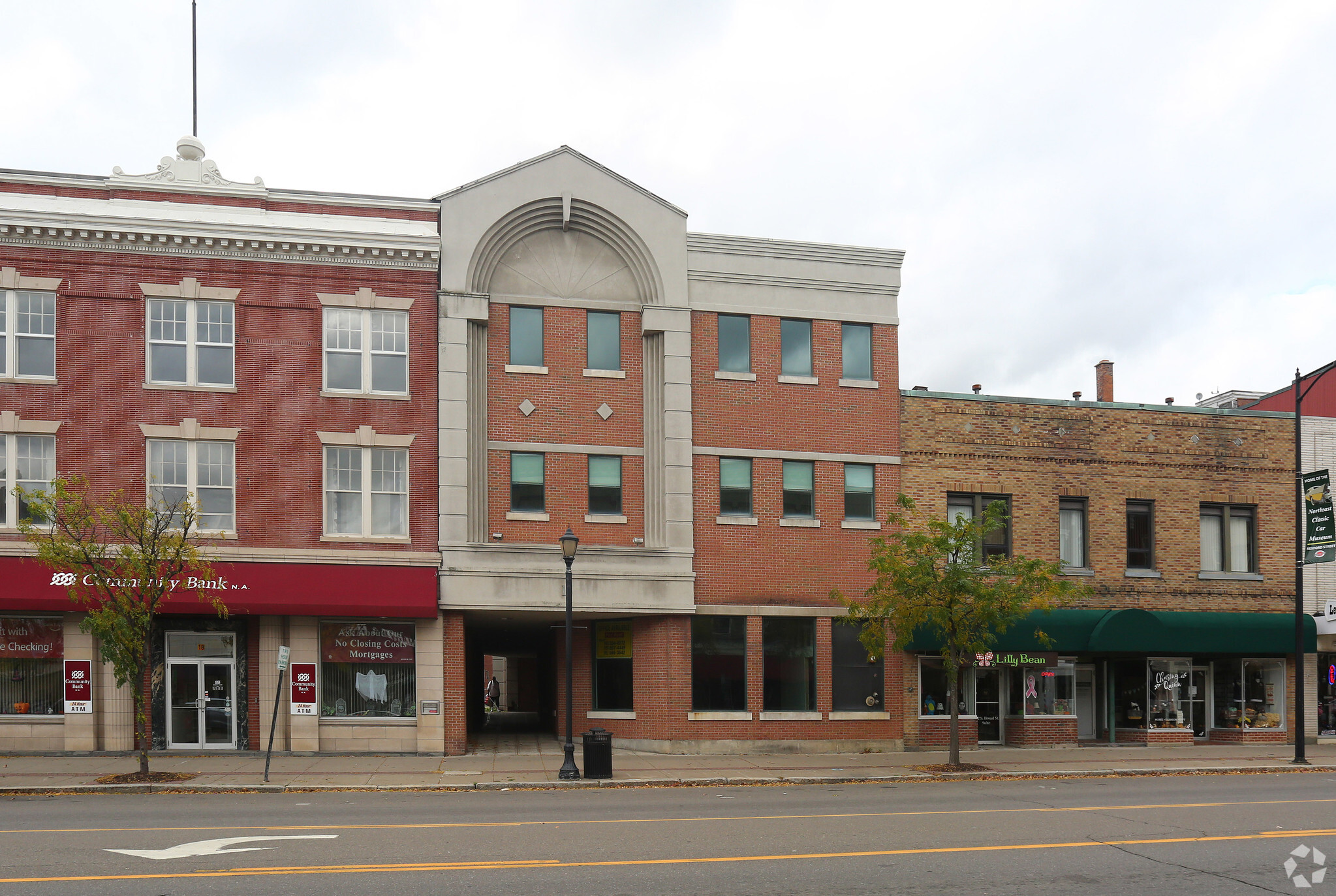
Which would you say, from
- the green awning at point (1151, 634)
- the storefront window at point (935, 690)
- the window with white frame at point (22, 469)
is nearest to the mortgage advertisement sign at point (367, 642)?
the window with white frame at point (22, 469)

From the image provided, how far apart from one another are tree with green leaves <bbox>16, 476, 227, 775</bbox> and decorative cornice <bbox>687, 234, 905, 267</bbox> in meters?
13.1

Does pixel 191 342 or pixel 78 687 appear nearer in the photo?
pixel 78 687

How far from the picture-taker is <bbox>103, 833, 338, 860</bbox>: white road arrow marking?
485 inches

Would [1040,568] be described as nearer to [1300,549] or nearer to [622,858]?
[1300,549]

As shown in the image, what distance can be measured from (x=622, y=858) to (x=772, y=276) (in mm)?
17793

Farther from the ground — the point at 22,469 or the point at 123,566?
the point at 22,469

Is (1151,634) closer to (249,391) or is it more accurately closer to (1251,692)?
(1251,692)

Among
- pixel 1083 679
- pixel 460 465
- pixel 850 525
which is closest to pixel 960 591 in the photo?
pixel 850 525

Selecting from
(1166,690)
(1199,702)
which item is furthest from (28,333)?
(1199,702)

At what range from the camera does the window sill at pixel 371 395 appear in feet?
81.9

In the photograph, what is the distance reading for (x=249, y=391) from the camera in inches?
970

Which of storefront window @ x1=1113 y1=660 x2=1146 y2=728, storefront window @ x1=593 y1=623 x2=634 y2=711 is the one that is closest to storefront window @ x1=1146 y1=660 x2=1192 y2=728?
storefront window @ x1=1113 y1=660 x2=1146 y2=728

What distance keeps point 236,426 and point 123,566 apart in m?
4.93

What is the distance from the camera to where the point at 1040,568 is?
2323 cm
